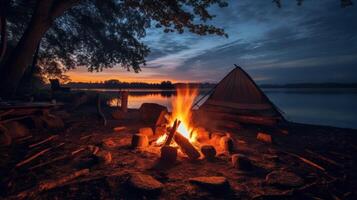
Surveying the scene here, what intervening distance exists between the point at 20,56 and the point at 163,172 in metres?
8.78

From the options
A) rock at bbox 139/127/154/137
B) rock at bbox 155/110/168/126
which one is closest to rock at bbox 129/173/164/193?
rock at bbox 139/127/154/137

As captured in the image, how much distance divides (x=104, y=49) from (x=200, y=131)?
11997 mm

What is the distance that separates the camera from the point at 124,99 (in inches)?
499

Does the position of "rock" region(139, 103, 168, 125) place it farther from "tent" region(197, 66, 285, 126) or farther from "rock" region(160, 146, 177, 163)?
"rock" region(160, 146, 177, 163)

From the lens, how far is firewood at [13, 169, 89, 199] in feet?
11.9

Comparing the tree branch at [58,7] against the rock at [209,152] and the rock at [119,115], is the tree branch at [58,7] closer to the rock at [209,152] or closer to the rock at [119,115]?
the rock at [119,115]

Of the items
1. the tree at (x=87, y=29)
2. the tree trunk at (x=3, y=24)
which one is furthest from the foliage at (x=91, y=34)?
the tree trunk at (x=3, y=24)

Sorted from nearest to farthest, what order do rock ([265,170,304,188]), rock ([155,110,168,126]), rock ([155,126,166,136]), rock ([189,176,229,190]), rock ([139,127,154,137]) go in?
1. rock ([189,176,229,190])
2. rock ([265,170,304,188])
3. rock ([139,127,154,137])
4. rock ([155,126,166,136])
5. rock ([155,110,168,126])

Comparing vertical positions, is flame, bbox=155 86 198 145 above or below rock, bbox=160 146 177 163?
above

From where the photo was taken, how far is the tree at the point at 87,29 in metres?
9.33

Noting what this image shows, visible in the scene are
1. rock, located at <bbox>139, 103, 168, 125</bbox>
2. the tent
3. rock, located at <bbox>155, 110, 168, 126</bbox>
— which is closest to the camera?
rock, located at <bbox>155, 110, 168, 126</bbox>

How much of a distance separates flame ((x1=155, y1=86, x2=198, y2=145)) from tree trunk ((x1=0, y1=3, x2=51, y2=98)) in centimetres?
694

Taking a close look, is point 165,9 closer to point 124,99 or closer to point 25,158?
point 124,99

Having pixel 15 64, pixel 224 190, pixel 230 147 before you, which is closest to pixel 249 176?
pixel 224 190
